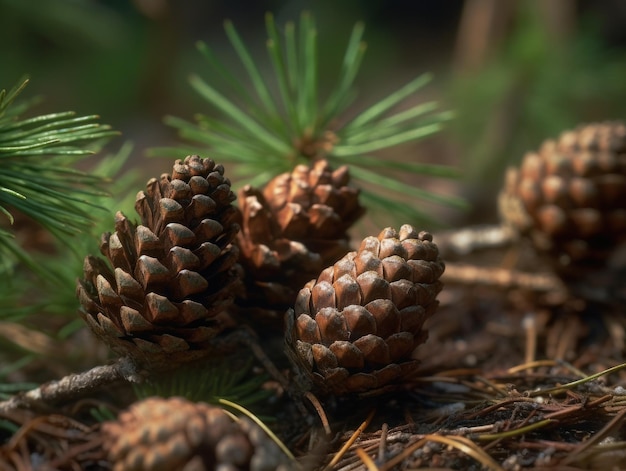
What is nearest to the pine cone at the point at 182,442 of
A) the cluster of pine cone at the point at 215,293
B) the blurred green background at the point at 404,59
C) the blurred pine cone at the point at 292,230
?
the cluster of pine cone at the point at 215,293

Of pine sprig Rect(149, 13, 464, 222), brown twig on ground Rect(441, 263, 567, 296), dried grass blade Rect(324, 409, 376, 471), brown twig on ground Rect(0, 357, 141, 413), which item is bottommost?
dried grass blade Rect(324, 409, 376, 471)

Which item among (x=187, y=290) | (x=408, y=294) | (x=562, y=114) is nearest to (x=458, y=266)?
(x=408, y=294)

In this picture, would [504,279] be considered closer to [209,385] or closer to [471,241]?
[471,241]

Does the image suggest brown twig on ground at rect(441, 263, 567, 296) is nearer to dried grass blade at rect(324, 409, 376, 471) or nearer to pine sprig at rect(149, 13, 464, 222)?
pine sprig at rect(149, 13, 464, 222)

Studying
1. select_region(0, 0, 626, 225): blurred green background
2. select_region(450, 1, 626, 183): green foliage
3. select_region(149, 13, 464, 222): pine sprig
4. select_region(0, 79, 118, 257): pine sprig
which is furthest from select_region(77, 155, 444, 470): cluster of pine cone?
select_region(450, 1, 626, 183): green foliage

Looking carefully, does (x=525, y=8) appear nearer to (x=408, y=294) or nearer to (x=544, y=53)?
(x=544, y=53)

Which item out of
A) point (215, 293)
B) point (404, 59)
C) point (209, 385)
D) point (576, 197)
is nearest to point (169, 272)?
point (215, 293)
